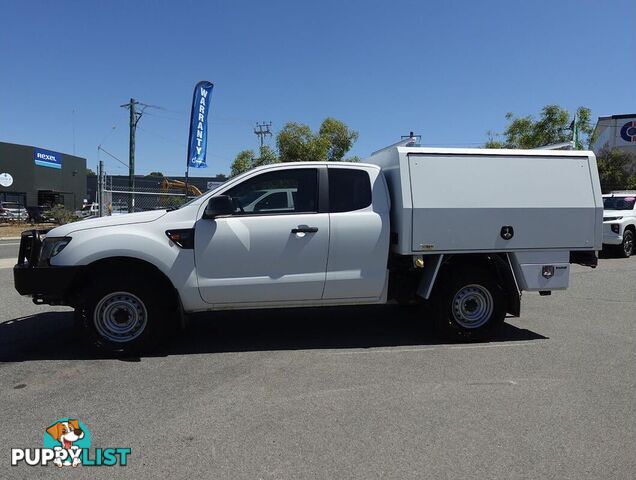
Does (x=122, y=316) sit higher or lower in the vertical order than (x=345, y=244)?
lower

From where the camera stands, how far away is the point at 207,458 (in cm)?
322

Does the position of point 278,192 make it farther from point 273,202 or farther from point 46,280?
point 46,280

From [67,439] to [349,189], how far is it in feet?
11.5

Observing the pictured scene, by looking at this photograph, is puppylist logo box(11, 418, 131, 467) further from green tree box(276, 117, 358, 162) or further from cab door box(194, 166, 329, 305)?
green tree box(276, 117, 358, 162)

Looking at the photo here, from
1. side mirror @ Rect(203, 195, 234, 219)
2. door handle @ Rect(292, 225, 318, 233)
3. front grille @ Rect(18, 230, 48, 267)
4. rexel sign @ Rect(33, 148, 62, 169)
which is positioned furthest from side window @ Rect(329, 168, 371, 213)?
rexel sign @ Rect(33, 148, 62, 169)

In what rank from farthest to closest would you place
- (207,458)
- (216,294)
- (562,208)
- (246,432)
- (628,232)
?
(628,232)
(562,208)
(216,294)
(246,432)
(207,458)

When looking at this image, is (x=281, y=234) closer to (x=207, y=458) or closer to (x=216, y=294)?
(x=216, y=294)

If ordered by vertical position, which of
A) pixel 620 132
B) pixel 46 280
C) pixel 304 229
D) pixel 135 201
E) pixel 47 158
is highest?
pixel 620 132

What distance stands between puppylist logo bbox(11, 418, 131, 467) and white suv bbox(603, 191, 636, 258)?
14.4 metres

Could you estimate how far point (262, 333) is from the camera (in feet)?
20.1

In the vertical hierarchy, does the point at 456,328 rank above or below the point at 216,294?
→ below

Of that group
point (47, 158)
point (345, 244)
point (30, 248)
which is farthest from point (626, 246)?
point (47, 158)

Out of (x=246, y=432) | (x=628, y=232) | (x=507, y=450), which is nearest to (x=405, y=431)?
(x=507, y=450)

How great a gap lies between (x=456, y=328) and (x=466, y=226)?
3.92 ft
